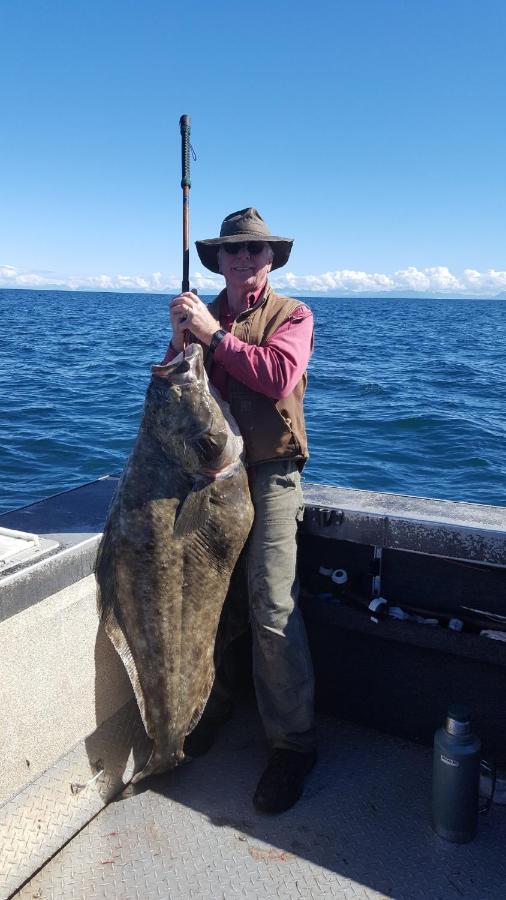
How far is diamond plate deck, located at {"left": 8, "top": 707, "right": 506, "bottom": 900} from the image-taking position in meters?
3.16

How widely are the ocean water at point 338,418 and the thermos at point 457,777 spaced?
30.5 ft

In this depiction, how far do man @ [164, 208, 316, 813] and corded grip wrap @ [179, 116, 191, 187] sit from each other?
1.01ft

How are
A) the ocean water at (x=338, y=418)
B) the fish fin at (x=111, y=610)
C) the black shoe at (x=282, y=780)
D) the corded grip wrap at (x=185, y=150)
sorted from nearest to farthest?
the fish fin at (x=111, y=610)
the black shoe at (x=282, y=780)
the corded grip wrap at (x=185, y=150)
the ocean water at (x=338, y=418)

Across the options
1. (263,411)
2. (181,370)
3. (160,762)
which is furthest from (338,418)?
(181,370)

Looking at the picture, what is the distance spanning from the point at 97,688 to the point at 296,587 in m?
1.16

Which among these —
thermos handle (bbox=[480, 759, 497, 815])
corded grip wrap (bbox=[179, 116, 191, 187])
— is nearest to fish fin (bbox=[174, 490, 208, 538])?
corded grip wrap (bbox=[179, 116, 191, 187])

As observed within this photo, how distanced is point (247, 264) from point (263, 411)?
772 mm

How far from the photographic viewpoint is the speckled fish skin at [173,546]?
11.0 feet

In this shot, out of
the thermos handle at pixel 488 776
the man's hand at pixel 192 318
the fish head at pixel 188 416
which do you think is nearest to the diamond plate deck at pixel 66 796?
the fish head at pixel 188 416

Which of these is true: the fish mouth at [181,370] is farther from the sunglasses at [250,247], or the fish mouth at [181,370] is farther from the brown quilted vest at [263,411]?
the sunglasses at [250,247]

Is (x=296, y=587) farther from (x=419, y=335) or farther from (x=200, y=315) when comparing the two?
(x=419, y=335)

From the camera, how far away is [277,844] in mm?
3398

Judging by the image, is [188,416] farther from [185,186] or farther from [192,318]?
[185,186]

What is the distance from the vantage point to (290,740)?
3.85 m
